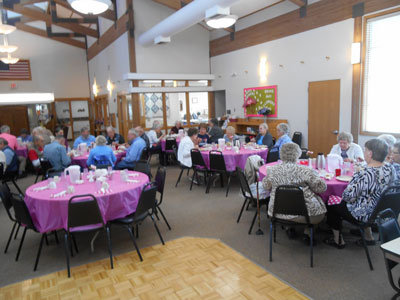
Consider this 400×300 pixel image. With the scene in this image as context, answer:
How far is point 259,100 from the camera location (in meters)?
9.57

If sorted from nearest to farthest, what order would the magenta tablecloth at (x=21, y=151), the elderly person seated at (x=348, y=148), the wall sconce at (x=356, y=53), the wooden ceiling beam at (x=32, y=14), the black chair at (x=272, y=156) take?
1. the elderly person seated at (x=348, y=148)
2. the black chair at (x=272, y=156)
3. the wall sconce at (x=356, y=53)
4. the magenta tablecloth at (x=21, y=151)
5. the wooden ceiling beam at (x=32, y=14)

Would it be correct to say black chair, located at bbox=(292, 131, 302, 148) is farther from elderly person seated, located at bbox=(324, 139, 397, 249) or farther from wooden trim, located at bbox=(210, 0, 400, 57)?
elderly person seated, located at bbox=(324, 139, 397, 249)

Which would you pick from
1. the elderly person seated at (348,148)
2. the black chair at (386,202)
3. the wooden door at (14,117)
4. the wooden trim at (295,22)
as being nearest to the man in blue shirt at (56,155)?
the elderly person seated at (348,148)

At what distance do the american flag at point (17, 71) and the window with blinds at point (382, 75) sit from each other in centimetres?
Answer: 1372

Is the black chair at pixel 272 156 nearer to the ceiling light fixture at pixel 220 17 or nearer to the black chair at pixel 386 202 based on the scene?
the black chair at pixel 386 202

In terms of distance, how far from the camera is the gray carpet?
2.81 meters

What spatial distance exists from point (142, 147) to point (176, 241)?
2.53 meters

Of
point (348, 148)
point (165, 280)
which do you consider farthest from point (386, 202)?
point (165, 280)

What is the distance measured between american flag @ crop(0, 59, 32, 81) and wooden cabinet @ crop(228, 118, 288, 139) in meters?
9.89

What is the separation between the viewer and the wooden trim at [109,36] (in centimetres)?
1034

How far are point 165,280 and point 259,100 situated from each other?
7471 mm

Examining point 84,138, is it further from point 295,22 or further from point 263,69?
point 295,22

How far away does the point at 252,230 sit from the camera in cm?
408

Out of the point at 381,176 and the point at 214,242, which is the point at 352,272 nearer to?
the point at 381,176
